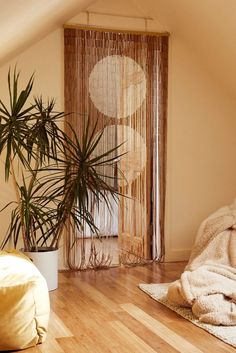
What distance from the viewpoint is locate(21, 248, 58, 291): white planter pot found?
4445 millimetres

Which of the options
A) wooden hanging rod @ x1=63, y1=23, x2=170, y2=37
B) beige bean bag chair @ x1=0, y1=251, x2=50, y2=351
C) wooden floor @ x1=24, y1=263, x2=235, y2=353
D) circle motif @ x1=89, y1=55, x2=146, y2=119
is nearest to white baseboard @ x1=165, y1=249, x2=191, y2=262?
wooden floor @ x1=24, y1=263, x2=235, y2=353

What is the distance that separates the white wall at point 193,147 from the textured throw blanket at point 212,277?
83 centimetres

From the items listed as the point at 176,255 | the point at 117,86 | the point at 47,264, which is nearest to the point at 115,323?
the point at 47,264

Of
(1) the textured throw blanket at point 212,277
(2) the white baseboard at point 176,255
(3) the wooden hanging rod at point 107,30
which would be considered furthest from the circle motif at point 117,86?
(2) the white baseboard at point 176,255

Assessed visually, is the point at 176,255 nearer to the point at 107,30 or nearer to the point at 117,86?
the point at 117,86

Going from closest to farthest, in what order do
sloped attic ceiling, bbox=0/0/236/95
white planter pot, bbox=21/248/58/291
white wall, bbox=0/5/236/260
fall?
1. white planter pot, bbox=21/248/58/291
2. sloped attic ceiling, bbox=0/0/236/95
3. white wall, bbox=0/5/236/260

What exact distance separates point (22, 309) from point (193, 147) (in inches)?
129

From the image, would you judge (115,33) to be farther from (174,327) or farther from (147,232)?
(174,327)

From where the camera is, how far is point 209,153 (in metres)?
5.79

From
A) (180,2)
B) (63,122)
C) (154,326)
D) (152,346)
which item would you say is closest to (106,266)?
(63,122)

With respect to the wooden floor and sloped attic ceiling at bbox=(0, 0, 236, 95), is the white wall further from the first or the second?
the wooden floor

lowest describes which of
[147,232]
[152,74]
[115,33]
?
[147,232]

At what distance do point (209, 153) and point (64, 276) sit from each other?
2.14m

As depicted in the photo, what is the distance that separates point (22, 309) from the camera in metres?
2.98
